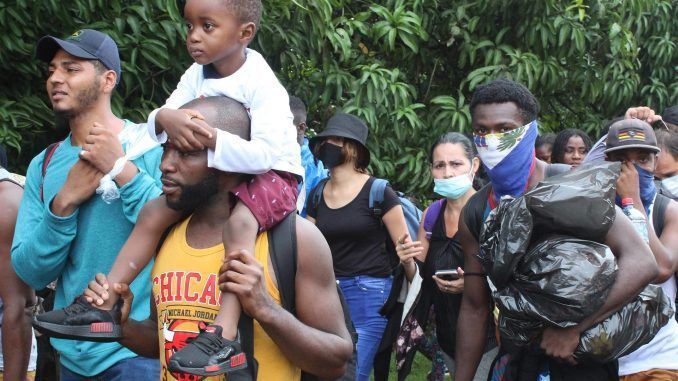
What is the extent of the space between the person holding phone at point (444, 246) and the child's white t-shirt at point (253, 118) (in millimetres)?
2253

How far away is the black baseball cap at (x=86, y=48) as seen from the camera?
170 inches

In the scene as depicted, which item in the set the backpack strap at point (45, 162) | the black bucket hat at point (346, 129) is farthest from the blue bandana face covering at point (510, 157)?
the black bucket hat at point (346, 129)

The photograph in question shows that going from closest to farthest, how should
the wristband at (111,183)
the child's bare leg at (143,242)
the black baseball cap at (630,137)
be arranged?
the child's bare leg at (143,242), the wristband at (111,183), the black baseball cap at (630,137)

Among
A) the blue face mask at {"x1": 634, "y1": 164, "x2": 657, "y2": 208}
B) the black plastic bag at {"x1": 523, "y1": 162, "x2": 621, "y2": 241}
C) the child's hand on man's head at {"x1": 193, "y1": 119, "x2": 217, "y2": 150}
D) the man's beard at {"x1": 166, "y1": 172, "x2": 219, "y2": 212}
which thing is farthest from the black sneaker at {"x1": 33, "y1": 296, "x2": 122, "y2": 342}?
the blue face mask at {"x1": 634, "y1": 164, "x2": 657, "y2": 208}

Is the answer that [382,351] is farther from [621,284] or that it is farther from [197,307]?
[197,307]

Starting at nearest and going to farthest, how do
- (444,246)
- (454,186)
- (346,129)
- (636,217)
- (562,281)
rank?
1. (562,281)
2. (636,217)
3. (444,246)
4. (454,186)
5. (346,129)

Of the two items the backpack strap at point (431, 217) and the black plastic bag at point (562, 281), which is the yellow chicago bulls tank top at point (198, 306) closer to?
the black plastic bag at point (562, 281)

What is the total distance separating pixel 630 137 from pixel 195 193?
2.32m

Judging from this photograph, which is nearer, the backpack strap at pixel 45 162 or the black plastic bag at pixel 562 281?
the black plastic bag at pixel 562 281

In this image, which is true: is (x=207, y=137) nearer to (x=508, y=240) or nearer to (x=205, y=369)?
(x=205, y=369)

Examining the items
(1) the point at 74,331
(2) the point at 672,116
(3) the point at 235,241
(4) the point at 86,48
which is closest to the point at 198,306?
(3) the point at 235,241

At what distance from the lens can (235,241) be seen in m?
3.20

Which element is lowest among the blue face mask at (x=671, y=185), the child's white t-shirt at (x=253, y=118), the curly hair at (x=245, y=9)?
the blue face mask at (x=671, y=185)

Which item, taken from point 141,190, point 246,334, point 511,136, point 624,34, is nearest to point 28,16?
point 141,190
